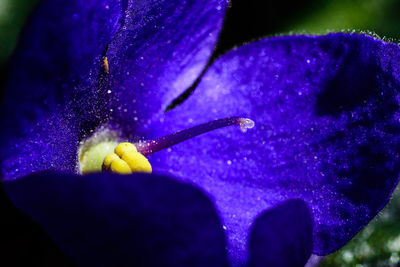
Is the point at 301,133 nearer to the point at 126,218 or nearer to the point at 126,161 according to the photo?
the point at 126,161

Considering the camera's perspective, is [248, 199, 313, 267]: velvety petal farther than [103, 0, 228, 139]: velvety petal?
No

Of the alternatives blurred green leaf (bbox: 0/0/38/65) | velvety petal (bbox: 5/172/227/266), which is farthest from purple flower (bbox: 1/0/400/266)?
blurred green leaf (bbox: 0/0/38/65)

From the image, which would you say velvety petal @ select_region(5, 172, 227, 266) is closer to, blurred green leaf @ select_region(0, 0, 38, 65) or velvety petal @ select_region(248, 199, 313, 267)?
velvety petal @ select_region(248, 199, 313, 267)

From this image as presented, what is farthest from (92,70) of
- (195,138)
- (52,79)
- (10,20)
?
(10,20)

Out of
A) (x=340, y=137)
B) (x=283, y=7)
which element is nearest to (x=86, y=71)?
(x=340, y=137)

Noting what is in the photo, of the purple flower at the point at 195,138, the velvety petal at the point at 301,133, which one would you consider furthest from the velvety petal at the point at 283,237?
the velvety petal at the point at 301,133

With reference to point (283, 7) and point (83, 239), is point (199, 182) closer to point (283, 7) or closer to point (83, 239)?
point (83, 239)

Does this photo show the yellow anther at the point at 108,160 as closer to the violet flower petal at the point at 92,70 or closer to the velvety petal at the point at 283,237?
the violet flower petal at the point at 92,70
